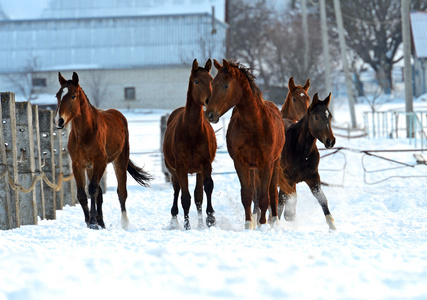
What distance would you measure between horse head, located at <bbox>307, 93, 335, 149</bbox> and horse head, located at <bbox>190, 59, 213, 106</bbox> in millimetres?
1296

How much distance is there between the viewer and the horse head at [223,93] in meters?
6.99

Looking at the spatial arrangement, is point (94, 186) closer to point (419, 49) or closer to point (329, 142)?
point (329, 142)

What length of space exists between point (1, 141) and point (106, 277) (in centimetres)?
365

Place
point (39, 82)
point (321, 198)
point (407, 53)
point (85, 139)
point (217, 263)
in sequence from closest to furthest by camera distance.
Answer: point (217, 263)
point (85, 139)
point (321, 198)
point (407, 53)
point (39, 82)

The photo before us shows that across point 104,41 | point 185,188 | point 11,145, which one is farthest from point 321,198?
point 104,41

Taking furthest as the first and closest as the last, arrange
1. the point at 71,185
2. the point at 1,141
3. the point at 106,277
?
the point at 71,185 < the point at 1,141 < the point at 106,277

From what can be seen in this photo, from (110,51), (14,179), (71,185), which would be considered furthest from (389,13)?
(14,179)

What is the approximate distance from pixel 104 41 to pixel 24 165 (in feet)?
117

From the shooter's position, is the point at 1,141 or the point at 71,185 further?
the point at 71,185

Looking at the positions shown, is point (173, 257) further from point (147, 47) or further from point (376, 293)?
point (147, 47)

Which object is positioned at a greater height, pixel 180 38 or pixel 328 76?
pixel 180 38

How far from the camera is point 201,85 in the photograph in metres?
7.82

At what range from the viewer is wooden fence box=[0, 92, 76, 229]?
8.05 meters

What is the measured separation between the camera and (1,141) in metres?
7.87
